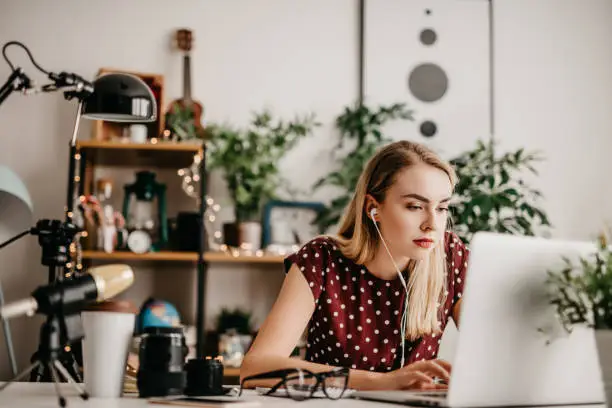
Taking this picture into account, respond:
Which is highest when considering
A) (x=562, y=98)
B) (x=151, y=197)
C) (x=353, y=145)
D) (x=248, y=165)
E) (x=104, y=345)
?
(x=562, y=98)

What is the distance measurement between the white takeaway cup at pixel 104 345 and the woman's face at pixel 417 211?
0.80 m

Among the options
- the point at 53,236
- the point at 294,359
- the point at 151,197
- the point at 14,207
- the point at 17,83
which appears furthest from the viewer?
the point at 151,197

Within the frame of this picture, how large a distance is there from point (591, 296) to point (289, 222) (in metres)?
2.46

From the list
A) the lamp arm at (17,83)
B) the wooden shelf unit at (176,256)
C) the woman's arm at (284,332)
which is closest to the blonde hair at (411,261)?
the woman's arm at (284,332)

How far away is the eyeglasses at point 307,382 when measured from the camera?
4.10 ft

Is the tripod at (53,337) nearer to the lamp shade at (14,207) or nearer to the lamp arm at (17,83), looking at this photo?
the lamp arm at (17,83)

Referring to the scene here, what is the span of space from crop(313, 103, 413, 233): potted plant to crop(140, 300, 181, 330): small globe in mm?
740

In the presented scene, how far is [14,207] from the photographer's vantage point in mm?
3182

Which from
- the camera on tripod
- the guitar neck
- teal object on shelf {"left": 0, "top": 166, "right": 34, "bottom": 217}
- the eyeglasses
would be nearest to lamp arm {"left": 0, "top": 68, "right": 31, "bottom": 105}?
the eyeglasses

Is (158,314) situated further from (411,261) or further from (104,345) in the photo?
(104,345)

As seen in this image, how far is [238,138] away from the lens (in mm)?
3398

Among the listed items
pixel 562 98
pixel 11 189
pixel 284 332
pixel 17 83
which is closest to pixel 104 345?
pixel 17 83

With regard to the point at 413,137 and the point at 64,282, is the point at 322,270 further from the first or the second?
the point at 413,137

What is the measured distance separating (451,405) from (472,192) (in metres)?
2.36
